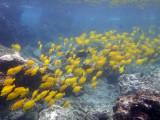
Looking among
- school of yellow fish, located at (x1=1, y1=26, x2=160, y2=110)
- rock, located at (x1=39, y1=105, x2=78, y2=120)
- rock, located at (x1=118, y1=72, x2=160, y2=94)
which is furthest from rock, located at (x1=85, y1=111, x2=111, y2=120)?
rock, located at (x1=118, y1=72, x2=160, y2=94)

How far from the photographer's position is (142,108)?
319cm

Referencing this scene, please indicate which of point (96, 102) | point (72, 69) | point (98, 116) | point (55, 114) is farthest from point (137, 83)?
point (55, 114)

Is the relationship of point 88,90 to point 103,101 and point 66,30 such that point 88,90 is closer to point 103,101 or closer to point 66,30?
point 103,101

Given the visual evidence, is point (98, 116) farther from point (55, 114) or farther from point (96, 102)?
point (55, 114)

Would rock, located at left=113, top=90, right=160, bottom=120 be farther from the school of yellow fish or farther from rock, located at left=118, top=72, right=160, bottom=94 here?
rock, located at left=118, top=72, right=160, bottom=94

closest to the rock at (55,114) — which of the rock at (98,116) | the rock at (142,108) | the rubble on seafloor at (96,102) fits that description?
the rubble on seafloor at (96,102)

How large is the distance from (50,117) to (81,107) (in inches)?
100

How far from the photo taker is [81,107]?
6.80 m

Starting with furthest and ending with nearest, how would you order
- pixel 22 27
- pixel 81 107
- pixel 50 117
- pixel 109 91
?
pixel 22 27, pixel 109 91, pixel 81 107, pixel 50 117

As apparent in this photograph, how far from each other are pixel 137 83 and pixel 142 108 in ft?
17.9

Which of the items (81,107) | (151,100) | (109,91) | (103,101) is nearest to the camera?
(151,100)

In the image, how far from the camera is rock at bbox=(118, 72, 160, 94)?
787 centimetres

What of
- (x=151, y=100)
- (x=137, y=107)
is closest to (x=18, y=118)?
(x=137, y=107)

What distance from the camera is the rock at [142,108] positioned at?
118 inches
